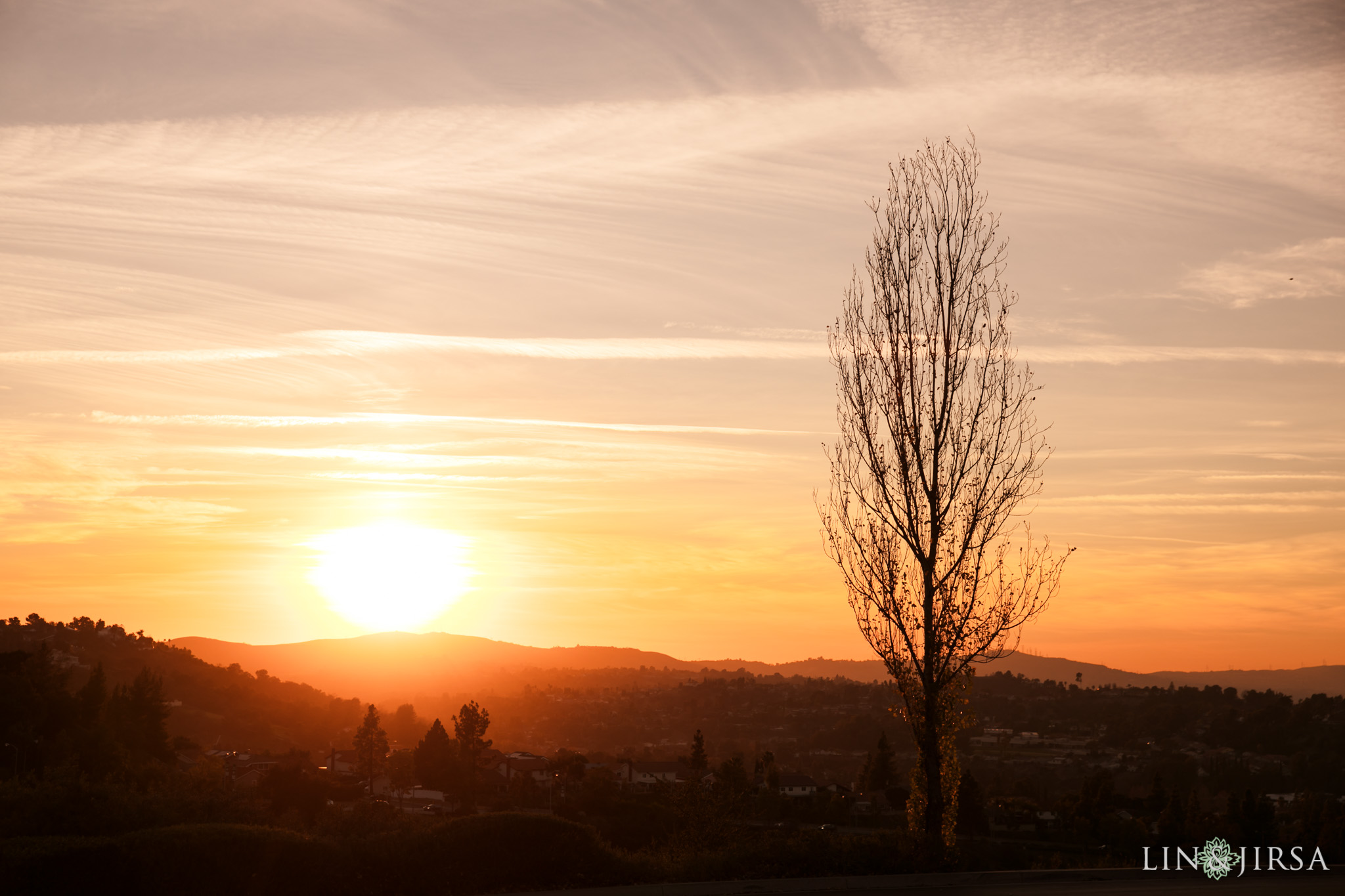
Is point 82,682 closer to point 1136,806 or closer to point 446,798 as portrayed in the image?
point 446,798

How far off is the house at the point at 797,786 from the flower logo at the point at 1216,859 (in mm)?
42071

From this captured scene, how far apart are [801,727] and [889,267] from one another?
309 ft

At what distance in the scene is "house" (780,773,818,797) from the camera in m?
61.9

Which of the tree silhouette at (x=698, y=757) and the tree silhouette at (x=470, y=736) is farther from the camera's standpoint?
the tree silhouette at (x=470, y=736)

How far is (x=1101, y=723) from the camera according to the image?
95000mm

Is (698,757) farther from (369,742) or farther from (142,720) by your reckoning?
(142,720)

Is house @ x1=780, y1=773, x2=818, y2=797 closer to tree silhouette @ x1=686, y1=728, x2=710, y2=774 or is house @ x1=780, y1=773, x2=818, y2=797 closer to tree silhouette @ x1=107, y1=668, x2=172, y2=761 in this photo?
tree silhouette @ x1=686, y1=728, x2=710, y2=774

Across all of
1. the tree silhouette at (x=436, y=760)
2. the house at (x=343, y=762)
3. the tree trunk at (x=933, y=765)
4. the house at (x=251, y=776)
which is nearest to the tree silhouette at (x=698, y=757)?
the tree silhouette at (x=436, y=760)

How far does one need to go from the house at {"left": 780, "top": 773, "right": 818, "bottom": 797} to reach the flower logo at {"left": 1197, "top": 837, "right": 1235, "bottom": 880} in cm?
4207

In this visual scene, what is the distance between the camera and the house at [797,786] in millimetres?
Result: 61938

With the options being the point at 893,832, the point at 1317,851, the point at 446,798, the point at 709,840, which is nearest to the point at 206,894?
the point at 893,832

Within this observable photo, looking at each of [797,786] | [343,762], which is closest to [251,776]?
[343,762]

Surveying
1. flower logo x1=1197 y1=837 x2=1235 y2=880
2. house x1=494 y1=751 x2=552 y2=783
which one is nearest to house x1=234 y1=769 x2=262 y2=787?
house x1=494 y1=751 x2=552 y2=783

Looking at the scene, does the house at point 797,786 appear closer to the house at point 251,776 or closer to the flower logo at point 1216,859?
the house at point 251,776
